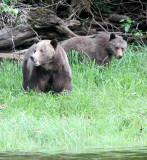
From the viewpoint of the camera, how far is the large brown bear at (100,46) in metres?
9.98

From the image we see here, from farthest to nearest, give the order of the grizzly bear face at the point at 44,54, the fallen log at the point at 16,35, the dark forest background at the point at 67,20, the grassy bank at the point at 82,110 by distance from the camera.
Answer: the fallen log at the point at 16,35
the dark forest background at the point at 67,20
the grizzly bear face at the point at 44,54
the grassy bank at the point at 82,110

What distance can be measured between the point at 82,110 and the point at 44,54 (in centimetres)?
157

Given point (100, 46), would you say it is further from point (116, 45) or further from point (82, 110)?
point (82, 110)

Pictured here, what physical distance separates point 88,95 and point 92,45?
3.54 meters

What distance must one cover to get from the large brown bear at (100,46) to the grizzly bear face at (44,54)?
2.45 m

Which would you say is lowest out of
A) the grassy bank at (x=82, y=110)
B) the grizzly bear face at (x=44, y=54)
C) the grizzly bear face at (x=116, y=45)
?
the grassy bank at (x=82, y=110)

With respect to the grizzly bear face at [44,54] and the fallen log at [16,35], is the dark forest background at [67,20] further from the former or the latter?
the grizzly bear face at [44,54]

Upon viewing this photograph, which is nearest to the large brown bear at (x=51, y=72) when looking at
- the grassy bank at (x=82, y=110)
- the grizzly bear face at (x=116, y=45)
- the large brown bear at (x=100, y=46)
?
the grassy bank at (x=82, y=110)

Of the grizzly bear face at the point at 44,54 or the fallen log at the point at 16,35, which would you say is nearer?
the grizzly bear face at the point at 44,54

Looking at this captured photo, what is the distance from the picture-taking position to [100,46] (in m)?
10.3

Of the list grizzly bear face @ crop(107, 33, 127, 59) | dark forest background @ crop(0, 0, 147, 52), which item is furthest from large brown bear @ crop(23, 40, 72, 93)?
grizzly bear face @ crop(107, 33, 127, 59)

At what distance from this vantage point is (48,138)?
5086mm

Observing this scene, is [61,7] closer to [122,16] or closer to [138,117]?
[122,16]

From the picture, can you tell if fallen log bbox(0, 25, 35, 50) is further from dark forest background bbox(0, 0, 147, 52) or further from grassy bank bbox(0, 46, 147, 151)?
grassy bank bbox(0, 46, 147, 151)
